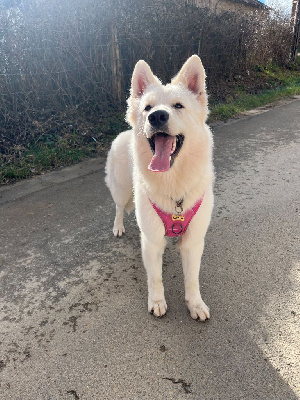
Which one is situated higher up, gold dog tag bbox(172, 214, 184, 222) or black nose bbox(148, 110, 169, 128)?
black nose bbox(148, 110, 169, 128)

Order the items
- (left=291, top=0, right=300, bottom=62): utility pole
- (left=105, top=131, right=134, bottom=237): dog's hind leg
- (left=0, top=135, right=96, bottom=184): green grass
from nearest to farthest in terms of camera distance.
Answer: (left=105, top=131, right=134, bottom=237): dog's hind leg → (left=0, top=135, right=96, bottom=184): green grass → (left=291, top=0, right=300, bottom=62): utility pole

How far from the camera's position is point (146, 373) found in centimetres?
200

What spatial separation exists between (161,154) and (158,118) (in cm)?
26

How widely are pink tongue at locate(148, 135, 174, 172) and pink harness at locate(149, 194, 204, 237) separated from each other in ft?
1.15

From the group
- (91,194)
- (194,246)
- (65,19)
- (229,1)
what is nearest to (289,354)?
(194,246)

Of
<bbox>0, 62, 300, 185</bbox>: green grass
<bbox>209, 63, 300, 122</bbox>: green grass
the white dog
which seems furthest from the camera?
<bbox>209, 63, 300, 122</bbox>: green grass

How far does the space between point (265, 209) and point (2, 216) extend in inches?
135

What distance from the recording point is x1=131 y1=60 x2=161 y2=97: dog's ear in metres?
2.56

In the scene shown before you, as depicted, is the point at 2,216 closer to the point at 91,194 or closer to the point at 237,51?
the point at 91,194

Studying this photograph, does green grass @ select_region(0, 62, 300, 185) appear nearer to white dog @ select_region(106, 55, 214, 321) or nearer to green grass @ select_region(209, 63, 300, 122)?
green grass @ select_region(209, 63, 300, 122)

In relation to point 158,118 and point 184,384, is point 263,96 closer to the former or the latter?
point 158,118

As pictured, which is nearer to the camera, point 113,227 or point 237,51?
point 113,227

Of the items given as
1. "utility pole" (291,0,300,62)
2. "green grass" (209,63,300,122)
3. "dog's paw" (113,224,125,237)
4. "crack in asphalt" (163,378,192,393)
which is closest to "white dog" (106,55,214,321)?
"crack in asphalt" (163,378,192,393)

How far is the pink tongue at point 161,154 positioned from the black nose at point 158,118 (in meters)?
0.14
